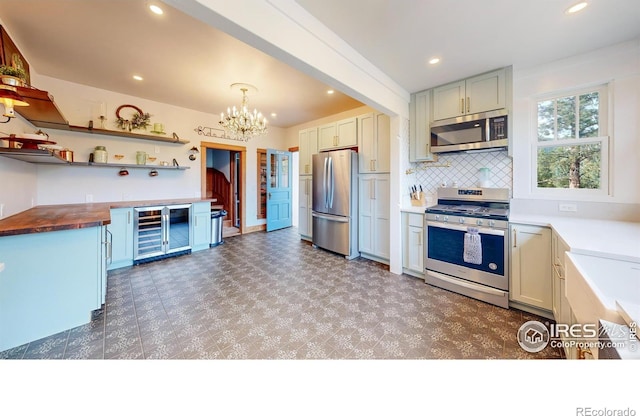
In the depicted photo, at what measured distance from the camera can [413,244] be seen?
121 inches

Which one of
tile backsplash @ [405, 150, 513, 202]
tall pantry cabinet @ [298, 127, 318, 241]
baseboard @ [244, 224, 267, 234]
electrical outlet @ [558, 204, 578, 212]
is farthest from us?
baseboard @ [244, 224, 267, 234]

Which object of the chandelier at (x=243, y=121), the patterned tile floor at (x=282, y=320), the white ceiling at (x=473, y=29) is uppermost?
the white ceiling at (x=473, y=29)

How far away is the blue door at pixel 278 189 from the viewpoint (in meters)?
5.78

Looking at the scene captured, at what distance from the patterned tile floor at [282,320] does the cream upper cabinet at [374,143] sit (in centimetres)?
161

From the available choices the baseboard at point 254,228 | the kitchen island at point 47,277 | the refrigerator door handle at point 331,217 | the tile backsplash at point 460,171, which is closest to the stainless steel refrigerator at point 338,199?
the refrigerator door handle at point 331,217

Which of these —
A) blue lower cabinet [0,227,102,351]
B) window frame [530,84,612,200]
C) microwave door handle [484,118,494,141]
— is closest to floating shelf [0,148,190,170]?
blue lower cabinet [0,227,102,351]

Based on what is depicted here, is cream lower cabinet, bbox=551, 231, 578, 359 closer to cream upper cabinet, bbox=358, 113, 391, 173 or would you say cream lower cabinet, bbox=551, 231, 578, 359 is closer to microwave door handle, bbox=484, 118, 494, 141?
microwave door handle, bbox=484, 118, 494, 141

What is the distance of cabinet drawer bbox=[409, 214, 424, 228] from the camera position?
2975mm

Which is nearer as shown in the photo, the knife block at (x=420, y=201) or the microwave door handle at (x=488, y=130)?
the microwave door handle at (x=488, y=130)

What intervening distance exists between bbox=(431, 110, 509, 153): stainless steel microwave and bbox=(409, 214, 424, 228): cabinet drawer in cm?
89

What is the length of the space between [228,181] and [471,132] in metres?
5.43

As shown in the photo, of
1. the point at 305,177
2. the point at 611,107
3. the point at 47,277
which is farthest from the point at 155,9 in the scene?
the point at 611,107

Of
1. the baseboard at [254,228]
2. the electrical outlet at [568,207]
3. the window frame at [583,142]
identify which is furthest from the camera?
the baseboard at [254,228]

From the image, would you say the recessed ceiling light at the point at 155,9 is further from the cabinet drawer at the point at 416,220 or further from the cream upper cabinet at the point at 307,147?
the cabinet drawer at the point at 416,220
